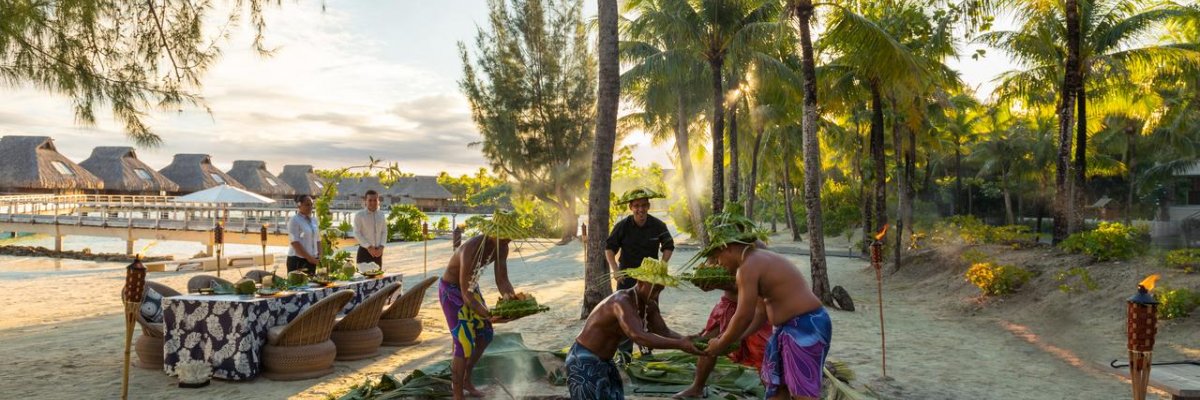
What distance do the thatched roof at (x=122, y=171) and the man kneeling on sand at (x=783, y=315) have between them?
183 feet

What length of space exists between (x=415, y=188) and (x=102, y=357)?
2698 inches

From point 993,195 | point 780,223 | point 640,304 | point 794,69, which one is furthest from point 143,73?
point 780,223

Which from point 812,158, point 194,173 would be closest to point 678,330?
point 812,158

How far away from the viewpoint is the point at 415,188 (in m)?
75.3

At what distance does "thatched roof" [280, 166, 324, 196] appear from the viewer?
65.2m

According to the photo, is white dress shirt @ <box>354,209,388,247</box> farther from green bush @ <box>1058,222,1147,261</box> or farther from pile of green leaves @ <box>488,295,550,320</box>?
green bush @ <box>1058,222,1147,261</box>

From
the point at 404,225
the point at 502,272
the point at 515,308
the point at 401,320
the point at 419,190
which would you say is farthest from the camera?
the point at 419,190

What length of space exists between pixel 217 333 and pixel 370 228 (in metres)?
3.53

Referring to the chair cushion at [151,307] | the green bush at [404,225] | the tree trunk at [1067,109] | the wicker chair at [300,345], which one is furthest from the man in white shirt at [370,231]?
the green bush at [404,225]

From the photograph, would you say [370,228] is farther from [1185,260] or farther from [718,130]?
[1185,260]

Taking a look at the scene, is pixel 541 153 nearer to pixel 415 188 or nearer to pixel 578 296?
pixel 578 296

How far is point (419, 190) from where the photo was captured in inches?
2960

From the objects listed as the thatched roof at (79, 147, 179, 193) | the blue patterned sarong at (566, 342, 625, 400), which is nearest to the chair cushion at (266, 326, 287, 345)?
the blue patterned sarong at (566, 342, 625, 400)

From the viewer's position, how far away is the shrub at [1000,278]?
43.5 ft
